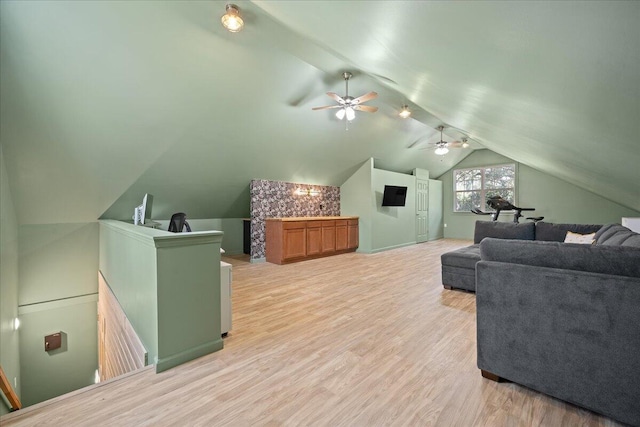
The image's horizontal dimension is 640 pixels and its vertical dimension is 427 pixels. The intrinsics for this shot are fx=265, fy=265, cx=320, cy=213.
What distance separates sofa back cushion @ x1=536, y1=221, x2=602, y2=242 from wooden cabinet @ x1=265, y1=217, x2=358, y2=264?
3807 millimetres

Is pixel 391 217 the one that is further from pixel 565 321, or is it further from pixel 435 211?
pixel 565 321

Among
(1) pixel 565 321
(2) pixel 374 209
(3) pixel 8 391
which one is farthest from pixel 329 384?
(2) pixel 374 209

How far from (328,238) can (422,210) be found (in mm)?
3888

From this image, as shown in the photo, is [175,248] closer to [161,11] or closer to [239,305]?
[239,305]

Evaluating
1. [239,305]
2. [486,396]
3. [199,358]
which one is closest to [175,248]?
[199,358]

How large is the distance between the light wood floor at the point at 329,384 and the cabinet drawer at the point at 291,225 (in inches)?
104

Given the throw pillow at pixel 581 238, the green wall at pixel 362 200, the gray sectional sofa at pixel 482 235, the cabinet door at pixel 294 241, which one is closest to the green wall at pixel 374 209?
the green wall at pixel 362 200

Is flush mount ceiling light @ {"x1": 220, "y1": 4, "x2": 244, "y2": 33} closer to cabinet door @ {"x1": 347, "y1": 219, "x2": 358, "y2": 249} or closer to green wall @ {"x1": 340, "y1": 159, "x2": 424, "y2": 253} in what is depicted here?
green wall @ {"x1": 340, "y1": 159, "x2": 424, "y2": 253}

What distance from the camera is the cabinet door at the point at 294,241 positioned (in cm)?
556

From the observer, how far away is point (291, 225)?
5.65 metres

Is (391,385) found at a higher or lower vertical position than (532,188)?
lower

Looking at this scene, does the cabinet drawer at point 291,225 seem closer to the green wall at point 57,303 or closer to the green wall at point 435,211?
the green wall at point 57,303

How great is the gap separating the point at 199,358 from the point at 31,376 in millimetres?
5013

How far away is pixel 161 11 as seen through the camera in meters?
2.60
